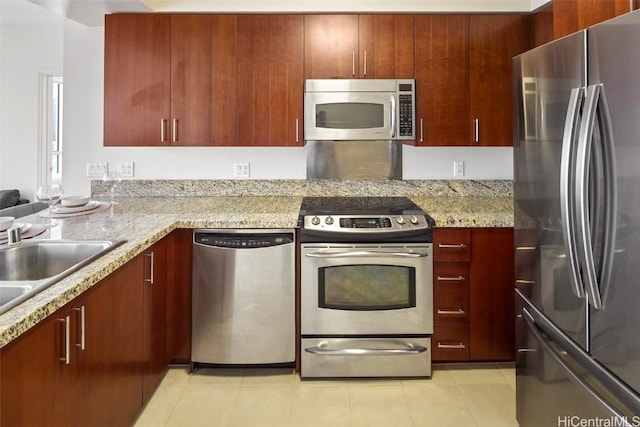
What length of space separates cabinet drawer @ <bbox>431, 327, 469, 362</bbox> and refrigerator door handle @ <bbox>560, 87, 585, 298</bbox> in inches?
49.5

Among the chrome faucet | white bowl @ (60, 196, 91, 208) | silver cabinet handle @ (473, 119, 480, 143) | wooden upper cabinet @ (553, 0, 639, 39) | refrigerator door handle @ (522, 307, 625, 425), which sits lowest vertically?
refrigerator door handle @ (522, 307, 625, 425)

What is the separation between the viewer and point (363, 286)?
252 centimetres

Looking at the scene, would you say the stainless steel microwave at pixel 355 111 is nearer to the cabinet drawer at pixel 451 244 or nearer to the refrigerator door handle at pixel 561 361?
the cabinet drawer at pixel 451 244

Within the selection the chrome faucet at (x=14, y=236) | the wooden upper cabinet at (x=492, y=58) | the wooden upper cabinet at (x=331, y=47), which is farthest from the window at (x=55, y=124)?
the wooden upper cabinet at (x=492, y=58)

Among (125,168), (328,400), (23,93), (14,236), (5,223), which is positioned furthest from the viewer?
(23,93)

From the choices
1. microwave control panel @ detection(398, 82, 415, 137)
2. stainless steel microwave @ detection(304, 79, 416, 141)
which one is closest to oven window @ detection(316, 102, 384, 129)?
stainless steel microwave @ detection(304, 79, 416, 141)

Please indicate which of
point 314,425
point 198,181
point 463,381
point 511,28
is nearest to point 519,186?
point 463,381

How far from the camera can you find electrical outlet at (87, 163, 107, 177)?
3.33m

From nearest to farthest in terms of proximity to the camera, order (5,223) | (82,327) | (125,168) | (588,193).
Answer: (588,193) → (82,327) → (5,223) → (125,168)

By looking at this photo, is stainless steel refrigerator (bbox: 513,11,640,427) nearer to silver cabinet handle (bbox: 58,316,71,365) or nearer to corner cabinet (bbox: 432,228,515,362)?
corner cabinet (bbox: 432,228,515,362)

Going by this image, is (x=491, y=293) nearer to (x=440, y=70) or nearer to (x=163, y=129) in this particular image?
(x=440, y=70)

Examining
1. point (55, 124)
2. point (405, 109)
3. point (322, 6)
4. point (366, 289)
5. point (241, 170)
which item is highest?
point (322, 6)

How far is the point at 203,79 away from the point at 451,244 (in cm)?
185

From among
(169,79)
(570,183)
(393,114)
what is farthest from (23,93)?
(570,183)
